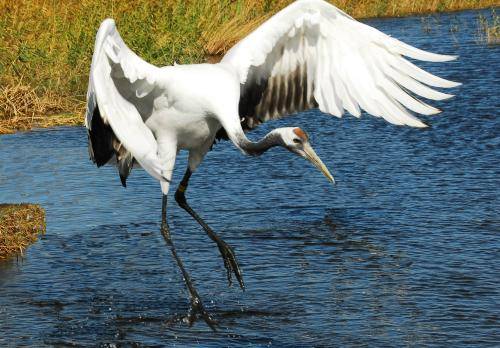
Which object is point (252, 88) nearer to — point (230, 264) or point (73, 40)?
point (230, 264)

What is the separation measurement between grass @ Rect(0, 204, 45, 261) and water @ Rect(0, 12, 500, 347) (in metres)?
0.10

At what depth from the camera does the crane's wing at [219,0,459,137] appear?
5.56 metres

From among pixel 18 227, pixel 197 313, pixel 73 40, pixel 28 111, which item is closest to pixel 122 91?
pixel 197 313

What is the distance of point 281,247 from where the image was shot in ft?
22.7

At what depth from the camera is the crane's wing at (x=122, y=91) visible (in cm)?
524

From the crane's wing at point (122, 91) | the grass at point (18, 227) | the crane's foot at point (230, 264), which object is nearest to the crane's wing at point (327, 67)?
the crane's wing at point (122, 91)

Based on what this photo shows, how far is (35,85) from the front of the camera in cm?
1240

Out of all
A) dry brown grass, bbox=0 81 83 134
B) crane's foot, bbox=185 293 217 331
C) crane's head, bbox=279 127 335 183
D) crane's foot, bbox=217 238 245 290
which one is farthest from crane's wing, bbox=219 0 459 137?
dry brown grass, bbox=0 81 83 134

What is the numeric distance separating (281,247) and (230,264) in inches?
31.1

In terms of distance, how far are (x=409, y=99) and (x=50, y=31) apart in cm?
926

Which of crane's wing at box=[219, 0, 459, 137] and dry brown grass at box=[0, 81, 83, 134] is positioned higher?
crane's wing at box=[219, 0, 459, 137]

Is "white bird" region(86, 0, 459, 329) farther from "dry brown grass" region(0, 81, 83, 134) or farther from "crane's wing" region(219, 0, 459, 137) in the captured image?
"dry brown grass" region(0, 81, 83, 134)

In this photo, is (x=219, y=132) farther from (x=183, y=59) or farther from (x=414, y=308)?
(x=183, y=59)

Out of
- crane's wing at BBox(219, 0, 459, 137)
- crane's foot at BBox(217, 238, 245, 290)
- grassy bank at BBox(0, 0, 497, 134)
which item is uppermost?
crane's wing at BBox(219, 0, 459, 137)
